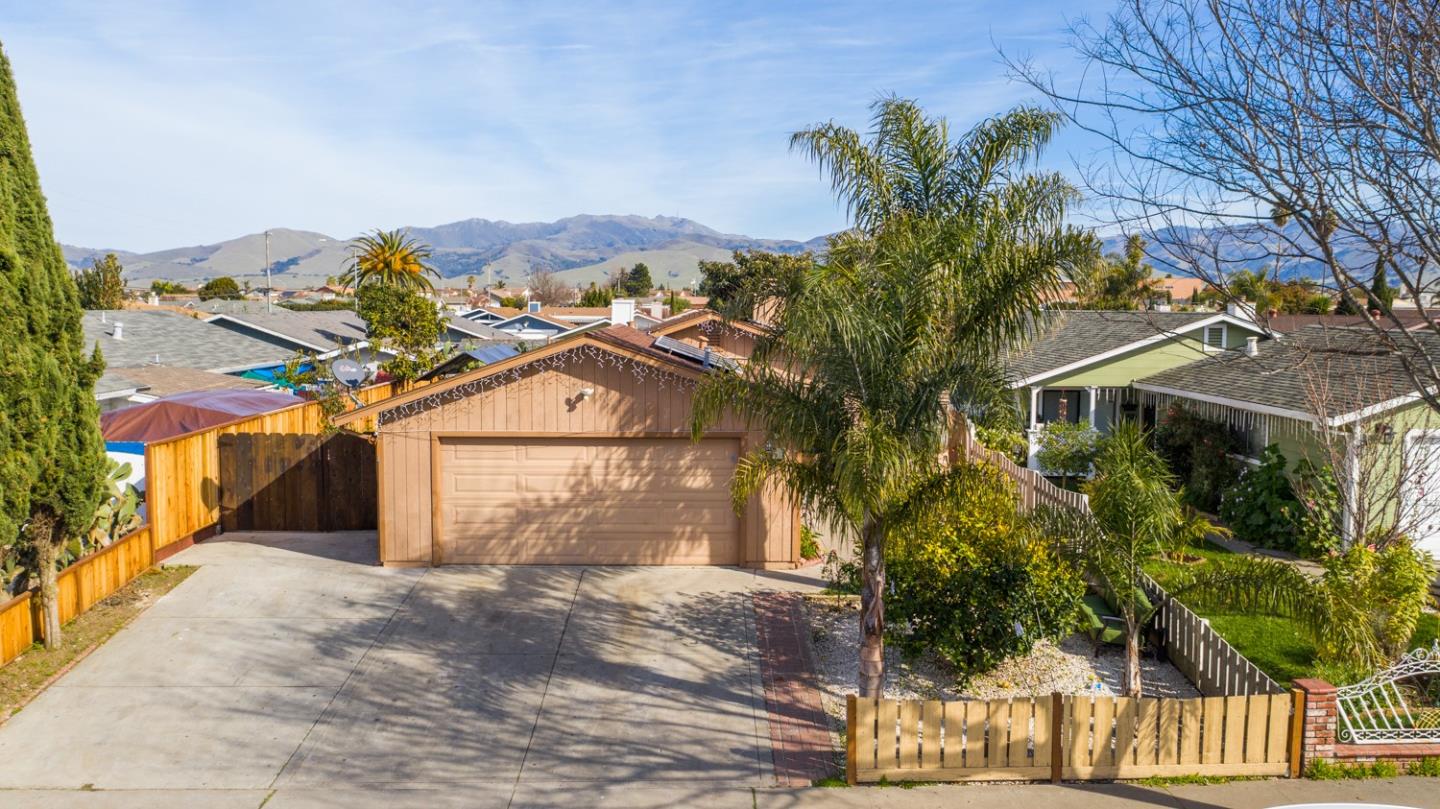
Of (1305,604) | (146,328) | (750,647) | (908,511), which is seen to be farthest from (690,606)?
(146,328)

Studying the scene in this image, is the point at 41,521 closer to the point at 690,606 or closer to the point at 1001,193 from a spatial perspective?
the point at 690,606

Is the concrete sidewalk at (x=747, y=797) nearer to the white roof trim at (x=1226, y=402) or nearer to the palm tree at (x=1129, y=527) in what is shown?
the palm tree at (x=1129, y=527)

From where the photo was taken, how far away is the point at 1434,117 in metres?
6.89

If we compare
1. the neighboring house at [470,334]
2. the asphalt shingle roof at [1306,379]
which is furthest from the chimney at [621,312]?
the asphalt shingle roof at [1306,379]

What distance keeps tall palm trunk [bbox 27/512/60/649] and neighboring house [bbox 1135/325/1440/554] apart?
1325 cm

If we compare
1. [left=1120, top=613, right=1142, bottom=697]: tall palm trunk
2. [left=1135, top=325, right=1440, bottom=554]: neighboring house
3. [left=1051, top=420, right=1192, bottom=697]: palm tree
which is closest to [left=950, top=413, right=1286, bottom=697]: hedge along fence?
[left=1051, top=420, right=1192, bottom=697]: palm tree

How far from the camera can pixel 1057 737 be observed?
8266mm

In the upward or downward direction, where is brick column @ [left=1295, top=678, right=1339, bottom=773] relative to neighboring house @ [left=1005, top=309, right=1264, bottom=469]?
downward

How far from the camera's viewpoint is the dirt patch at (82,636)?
987 cm

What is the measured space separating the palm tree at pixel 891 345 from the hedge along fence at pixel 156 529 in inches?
304

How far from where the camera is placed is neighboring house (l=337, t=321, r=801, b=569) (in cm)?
1421

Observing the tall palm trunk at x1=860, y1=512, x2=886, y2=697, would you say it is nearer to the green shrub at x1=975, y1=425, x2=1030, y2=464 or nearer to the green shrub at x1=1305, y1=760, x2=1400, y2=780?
the green shrub at x1=1305, y1=760, x2=1400, y2=780

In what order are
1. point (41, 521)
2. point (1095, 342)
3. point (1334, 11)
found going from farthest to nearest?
point (1095, 342)
point (41, 521)
point (1334, 11)

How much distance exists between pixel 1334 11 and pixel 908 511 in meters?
4.96
